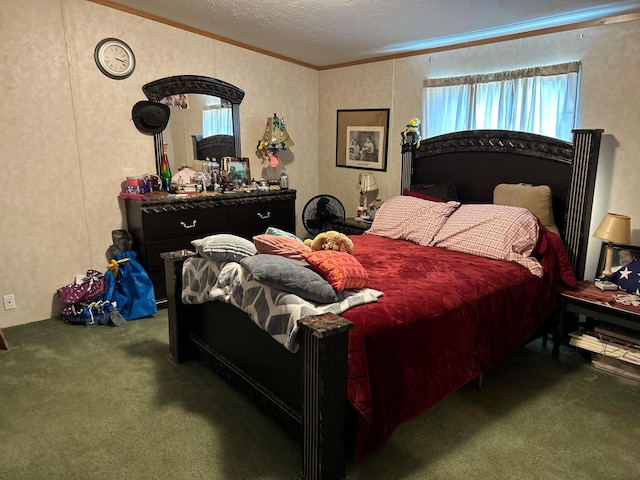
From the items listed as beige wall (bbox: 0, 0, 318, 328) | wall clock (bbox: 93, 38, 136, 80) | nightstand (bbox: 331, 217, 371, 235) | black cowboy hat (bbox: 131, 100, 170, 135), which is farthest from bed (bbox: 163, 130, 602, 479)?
wall clock (bbox: 93, 38, 136, 80)

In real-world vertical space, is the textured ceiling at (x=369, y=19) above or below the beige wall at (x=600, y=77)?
above

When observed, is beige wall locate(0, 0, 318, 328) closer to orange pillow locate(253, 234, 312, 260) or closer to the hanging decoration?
the hanging decoration

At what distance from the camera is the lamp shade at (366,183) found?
4.61 m

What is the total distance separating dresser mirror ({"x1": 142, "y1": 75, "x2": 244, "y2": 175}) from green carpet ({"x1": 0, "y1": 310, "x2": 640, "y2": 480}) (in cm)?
200

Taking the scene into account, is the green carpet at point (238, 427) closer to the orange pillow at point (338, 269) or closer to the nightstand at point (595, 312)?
the nightstand at point (595, 312)

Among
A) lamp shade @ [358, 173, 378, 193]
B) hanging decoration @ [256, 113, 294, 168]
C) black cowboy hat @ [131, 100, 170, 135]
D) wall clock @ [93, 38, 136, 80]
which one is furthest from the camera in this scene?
hanging decoration @ [256, 113, 294, 168]

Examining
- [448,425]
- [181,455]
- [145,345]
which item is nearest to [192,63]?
[145,345]

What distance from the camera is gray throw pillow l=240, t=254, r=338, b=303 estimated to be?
6.21 ft

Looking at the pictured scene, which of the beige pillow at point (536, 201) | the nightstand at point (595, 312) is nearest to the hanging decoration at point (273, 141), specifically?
the beige pillow at point (536, 201)

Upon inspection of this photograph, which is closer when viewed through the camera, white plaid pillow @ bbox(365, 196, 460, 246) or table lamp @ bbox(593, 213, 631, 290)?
table lamp @ bbox(593, 213, 631, 290)

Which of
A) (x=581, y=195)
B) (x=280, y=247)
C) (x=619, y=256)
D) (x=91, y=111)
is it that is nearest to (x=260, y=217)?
(x=91, y=111)

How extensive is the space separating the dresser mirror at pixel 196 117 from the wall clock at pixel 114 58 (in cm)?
21

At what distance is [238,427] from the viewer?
2.18 meters

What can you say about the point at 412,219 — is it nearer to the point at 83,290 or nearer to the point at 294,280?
the point at 294,280
